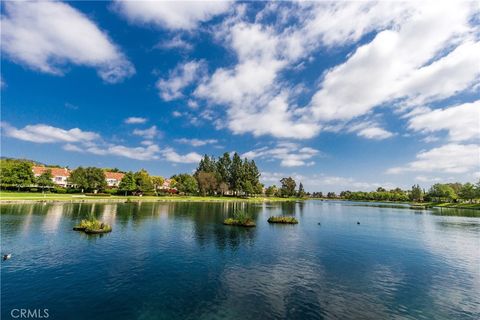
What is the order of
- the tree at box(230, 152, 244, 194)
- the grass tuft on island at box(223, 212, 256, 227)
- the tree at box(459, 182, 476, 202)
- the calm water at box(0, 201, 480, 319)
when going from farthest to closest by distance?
1. the tree at box(230, 152, 244, 194)
2. the tree at box(459, 182, 476, 202)
3. the grass tuft on island at box(223, 212, 256, 227)
4. the calm water at box(0, 201, 480, 319)

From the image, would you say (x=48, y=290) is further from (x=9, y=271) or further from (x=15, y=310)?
(x=9, y=271)

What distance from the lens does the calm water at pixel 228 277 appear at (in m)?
20.6

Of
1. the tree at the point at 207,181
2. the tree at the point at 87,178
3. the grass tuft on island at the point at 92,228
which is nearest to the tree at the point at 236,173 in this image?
the tree at the point at 207,181

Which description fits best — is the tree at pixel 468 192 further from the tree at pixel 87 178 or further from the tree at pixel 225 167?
the tree at pixel 87 178

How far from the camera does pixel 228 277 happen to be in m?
27.5

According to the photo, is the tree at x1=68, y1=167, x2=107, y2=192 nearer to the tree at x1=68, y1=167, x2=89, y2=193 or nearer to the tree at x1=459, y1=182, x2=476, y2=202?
the tree at x1=68, y1=167, x2=89, y2=193

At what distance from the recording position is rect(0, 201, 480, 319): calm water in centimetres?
2062

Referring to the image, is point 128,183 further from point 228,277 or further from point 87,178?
point 228,277

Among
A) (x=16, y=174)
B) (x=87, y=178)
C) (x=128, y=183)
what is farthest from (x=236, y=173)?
(x=16, y=174)

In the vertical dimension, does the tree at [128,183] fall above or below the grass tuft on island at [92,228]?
above

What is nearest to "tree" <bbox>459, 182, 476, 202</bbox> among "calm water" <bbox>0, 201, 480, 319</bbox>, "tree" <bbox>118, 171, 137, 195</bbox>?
"calm water" <bbox>0, 201, 480, 319</bbox>

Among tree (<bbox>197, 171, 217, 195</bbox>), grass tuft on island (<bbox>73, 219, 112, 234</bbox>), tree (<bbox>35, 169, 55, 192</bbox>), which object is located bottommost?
grass tuft on island (<bbox>73, 219, 112, 234</bbox>)

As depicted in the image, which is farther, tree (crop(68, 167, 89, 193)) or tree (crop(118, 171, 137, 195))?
tree (crop(118, 171, 137, 195))

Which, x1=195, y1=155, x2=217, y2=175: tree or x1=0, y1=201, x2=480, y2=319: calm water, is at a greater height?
x1=195, y1=155, x2=217, y2=175: tree
